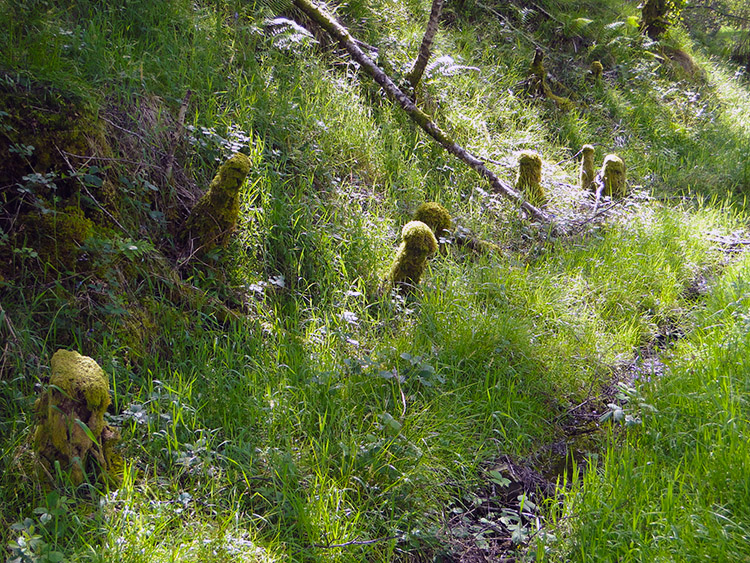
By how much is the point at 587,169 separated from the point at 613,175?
1.05ft

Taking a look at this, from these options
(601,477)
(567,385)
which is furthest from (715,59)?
(601,477)

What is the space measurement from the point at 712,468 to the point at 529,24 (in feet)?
29.1

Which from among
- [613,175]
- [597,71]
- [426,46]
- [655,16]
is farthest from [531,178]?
[655,16]

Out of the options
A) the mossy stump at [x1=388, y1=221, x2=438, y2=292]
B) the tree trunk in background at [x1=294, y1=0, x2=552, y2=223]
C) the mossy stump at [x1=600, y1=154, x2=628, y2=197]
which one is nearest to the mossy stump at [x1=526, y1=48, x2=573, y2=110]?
the mossy stump at [x1=600, y1=154, x2=628, y2=197]

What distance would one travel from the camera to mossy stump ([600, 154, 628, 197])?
629 cm

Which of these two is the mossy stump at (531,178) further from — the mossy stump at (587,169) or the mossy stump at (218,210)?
the mossy stump at (218,210)

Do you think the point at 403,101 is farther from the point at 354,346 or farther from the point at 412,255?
the point at 354,346

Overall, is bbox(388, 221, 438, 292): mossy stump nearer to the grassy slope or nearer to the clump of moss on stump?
the grassy slope

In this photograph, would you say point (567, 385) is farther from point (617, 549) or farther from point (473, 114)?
point (473, 114)

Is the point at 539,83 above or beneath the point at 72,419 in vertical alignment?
above

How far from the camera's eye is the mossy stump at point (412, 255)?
4215 millimetres

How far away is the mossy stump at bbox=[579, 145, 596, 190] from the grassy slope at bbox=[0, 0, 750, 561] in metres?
0.39

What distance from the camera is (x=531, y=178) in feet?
19.4

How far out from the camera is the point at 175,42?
15.9ft
